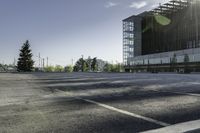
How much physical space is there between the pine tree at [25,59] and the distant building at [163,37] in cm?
3707

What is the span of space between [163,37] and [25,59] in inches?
1898

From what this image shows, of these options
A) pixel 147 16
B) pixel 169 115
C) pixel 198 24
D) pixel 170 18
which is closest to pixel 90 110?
pixel 169 115

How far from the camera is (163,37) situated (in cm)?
9725

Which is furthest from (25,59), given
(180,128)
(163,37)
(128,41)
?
(180,128)

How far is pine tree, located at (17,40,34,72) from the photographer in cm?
9000

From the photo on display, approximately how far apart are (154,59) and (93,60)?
58.0 metres

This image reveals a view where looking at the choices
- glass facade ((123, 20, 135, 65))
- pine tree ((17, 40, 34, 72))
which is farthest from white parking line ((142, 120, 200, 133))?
glass facade ((123, 20, 135, 65))

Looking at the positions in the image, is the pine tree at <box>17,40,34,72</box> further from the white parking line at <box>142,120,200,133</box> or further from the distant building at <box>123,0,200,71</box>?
the white parking line at <box>142,120,200,133</box>

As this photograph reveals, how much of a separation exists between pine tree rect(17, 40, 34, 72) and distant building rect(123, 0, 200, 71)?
37.1 m

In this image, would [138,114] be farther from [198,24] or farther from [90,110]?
[198,24]

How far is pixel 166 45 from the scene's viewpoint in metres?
95.9

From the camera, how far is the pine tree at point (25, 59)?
90.0 meters

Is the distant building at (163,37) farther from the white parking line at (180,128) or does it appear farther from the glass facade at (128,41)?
the white parking line at (180,128)

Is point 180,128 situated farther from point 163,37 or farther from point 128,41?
point 128,41
